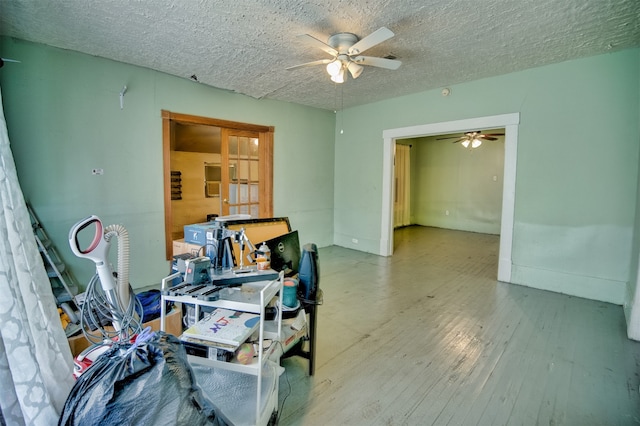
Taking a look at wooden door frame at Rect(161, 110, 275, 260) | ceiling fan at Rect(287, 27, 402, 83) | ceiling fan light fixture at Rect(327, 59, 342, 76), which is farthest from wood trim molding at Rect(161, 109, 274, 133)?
ceiling fan light fixture at Rect(327, 59, 342, 76)

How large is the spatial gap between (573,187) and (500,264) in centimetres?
124

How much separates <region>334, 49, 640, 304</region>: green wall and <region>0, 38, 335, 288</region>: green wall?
12.6ft

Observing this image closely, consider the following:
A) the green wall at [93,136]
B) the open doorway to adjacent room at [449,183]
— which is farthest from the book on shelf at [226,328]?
the open doorway to adjacent room at [449,183]

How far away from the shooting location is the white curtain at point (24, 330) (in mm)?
1263

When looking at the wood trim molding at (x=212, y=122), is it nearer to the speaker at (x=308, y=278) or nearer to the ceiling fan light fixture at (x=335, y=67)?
the ceiling fan light fixture at (x=335, y=67)

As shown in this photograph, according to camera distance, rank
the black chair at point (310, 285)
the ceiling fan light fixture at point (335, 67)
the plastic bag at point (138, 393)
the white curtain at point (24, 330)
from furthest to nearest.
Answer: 1. the ceiling fan light fixture at point (335, 67)
2. the black chair at point (310, 285)
3. the white curtain at point (24, 330)
4. the plastic bag at point (138, 393)

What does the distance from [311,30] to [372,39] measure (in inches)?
24.5

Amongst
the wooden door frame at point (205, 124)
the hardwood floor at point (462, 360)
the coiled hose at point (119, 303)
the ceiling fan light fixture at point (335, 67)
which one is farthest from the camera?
the wooden door frame at point (205, 124)

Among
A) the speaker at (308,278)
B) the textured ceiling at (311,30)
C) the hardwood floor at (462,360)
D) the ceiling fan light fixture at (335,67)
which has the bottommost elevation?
the hardwood floor at (462,360)

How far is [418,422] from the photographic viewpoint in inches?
69.7

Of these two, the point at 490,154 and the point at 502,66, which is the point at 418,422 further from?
the point at 490,154

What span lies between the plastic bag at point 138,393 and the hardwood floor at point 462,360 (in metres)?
0.84

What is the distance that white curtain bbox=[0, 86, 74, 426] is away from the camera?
49.7 inches

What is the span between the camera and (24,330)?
1.32 m
